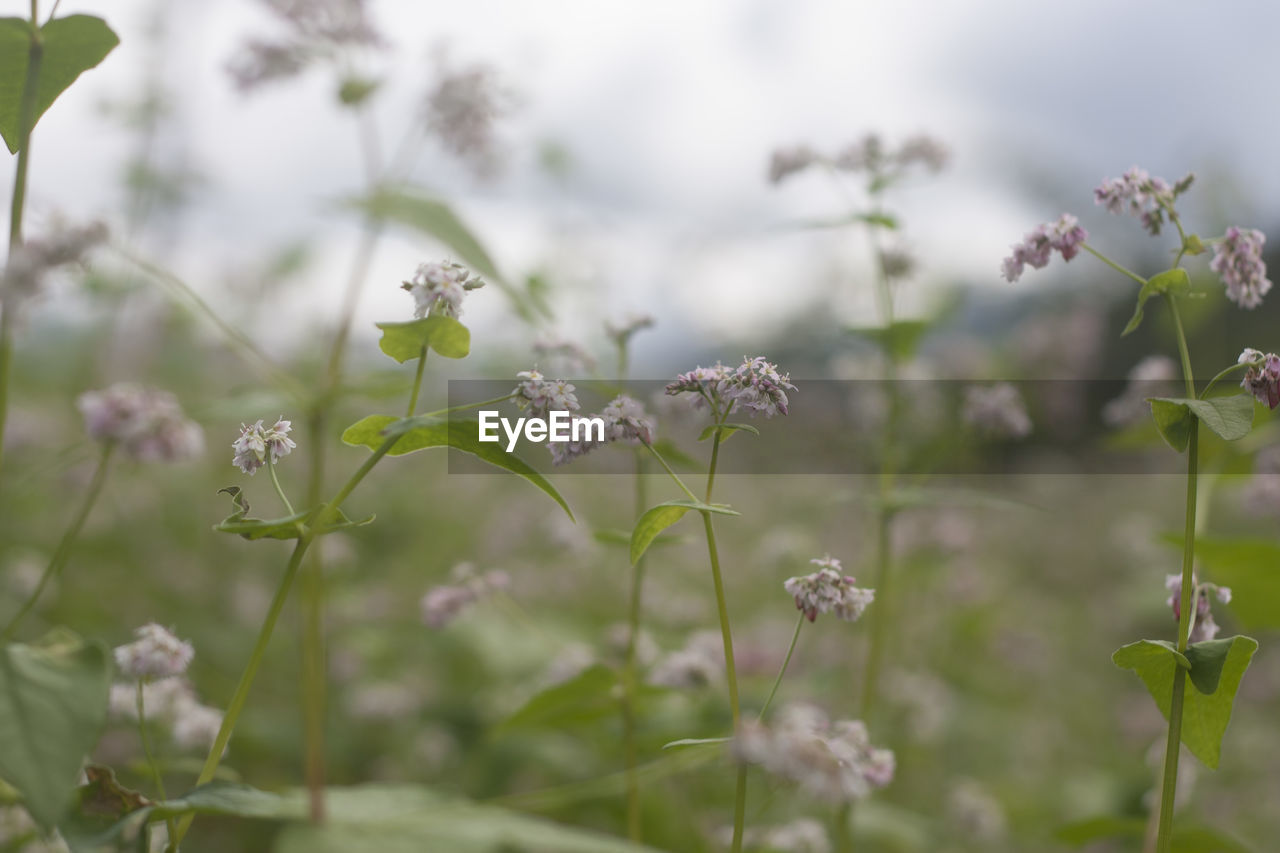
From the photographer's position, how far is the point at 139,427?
0.90m

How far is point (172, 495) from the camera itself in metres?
3.98

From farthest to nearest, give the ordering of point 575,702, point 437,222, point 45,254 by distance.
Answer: point 437,222, point 575,702, point 45,254

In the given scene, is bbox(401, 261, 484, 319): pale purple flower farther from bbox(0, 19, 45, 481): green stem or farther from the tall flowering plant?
the tall flowering plant

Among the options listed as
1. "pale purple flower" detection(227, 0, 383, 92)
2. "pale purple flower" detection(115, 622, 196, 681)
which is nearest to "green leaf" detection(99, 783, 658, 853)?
"pale purple flower" detection(115, 622, 196, 681)

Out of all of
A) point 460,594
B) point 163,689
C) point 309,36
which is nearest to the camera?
point 163,689

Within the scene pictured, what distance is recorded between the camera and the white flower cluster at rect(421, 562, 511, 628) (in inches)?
52.2

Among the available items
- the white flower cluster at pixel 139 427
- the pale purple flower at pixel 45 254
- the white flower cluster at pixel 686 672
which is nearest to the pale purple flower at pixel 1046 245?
the white flower cluster at pixel 686 672

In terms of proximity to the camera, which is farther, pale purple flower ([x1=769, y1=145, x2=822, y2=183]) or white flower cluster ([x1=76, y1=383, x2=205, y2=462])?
pale purple flower ([x1=769, y1=145, x2=822, y2=183])

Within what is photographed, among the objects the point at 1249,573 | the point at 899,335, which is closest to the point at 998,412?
the point at 899,335

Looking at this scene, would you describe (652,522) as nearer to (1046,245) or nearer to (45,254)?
(1046,245)

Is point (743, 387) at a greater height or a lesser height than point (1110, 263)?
lesser

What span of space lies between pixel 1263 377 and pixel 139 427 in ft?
3.45

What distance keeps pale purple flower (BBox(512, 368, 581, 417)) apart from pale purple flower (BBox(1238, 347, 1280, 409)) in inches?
22.9

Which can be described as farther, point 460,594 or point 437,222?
point 437,222
